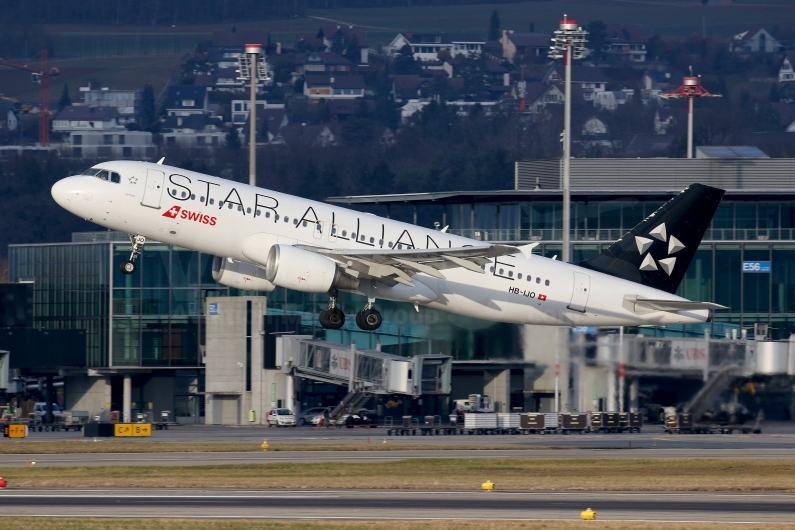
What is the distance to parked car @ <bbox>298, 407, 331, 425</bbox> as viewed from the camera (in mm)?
92250

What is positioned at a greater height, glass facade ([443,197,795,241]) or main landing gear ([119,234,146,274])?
glass facade ([443,197,795,241])

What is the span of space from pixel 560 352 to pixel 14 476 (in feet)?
92.7

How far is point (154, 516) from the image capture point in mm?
41969

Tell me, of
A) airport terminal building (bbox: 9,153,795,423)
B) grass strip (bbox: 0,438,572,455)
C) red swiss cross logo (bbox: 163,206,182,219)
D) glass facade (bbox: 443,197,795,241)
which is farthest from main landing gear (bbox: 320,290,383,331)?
glass facade (bbox: 443,197,795,241)

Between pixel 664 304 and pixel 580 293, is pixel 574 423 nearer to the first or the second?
pixel 664 304

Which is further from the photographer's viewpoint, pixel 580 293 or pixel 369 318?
pixel 580 293

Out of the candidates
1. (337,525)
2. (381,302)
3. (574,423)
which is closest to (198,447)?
(574,423)

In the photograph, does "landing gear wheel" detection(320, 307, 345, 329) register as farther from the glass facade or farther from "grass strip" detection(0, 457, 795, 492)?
the glass facade

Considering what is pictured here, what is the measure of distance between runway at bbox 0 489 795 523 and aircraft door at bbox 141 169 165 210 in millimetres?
12272

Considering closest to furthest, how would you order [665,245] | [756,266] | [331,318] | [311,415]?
[331,318] → [665,245] → [311,415] → [756,266]

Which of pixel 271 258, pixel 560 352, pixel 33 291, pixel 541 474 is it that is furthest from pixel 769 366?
pixel 33 291

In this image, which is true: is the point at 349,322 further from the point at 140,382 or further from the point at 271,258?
the point at 271,258

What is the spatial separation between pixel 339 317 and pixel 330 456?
7716mm

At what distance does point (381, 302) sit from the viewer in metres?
89.0
